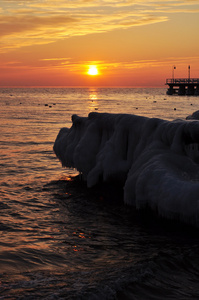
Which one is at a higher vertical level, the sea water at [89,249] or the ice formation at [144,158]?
the ice formation at [144,158]

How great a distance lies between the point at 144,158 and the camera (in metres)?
11.3

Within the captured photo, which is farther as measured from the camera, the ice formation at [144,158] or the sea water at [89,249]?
the ice formation at [144,158]

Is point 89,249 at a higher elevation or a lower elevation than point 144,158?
lower

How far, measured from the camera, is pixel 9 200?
1316 centimetres

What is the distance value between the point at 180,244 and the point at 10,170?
1137 centimetres

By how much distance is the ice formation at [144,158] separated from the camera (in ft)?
29.9

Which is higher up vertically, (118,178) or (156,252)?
(118,178)

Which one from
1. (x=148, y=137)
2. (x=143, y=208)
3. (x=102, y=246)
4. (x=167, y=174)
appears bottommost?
(x=102, y=246)

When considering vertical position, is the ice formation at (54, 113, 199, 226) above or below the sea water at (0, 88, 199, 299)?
above

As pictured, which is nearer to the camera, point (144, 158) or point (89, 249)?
point (89, 249)

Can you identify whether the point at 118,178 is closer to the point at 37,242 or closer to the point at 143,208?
the point at 143,208

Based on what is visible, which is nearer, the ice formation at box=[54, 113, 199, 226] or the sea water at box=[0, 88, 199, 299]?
the sea water at box=[0, 88, 199, 299]

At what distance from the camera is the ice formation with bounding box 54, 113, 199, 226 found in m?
9.10

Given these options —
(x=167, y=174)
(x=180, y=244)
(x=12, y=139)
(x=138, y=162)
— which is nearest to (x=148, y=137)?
(x=138, y=162)
